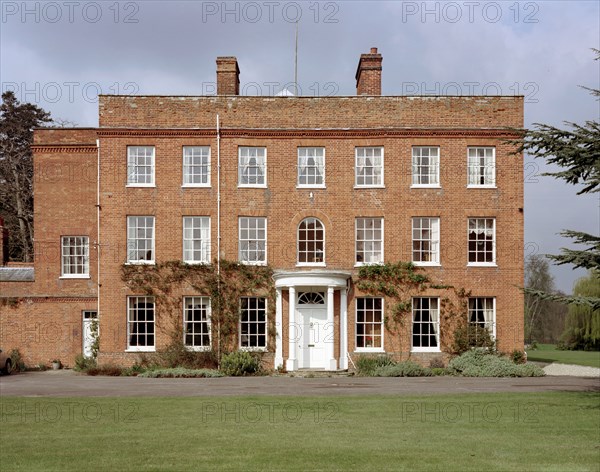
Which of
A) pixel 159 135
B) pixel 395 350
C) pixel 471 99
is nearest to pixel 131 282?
pixel 159 135

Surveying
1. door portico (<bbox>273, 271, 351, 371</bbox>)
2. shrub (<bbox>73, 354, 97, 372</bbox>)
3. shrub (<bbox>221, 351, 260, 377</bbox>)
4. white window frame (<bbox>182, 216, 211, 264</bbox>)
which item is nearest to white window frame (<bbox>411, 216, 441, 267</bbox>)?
door portico (<bbox>273, 271, 351, 371</bbox>)

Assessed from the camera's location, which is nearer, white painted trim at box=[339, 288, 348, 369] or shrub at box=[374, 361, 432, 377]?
shrub at box=[374, 361, 432, 377]

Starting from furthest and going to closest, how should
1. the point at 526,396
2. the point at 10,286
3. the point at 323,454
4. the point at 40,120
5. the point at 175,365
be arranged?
1. the point at 40,120
2. the point at 10,286
3. the point at 175,365
4. the point at 526,396
5. the point at 323,454

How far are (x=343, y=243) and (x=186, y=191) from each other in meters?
6.34

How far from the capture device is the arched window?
95.4 ft

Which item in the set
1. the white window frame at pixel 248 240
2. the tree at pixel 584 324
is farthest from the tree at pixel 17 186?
the tree at pixel 584 324

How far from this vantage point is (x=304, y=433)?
1392cm

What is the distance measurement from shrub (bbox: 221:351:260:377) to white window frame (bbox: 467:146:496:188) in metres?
10.7

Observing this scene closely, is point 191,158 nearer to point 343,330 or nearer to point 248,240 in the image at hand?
point 248,240

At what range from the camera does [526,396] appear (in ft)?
63.1

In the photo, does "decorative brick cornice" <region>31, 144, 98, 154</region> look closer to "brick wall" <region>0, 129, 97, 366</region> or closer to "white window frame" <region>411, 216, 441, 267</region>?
"brick wall" <region>0, 129, 97, 366</region>

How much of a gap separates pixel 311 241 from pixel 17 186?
2621 centimetres

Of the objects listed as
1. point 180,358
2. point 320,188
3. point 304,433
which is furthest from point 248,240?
point 304,433

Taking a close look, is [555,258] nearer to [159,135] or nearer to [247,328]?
[247,328]
